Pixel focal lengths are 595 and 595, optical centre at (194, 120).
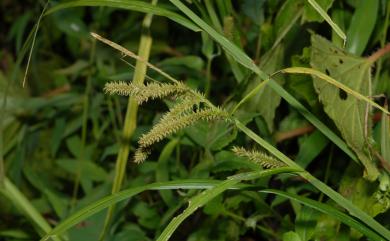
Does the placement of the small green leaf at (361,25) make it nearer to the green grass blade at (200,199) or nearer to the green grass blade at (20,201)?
the green grass blade at (200,199)

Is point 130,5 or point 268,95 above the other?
point 130,5

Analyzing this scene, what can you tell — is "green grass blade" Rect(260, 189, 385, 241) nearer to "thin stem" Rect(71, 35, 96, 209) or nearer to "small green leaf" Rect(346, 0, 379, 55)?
"small green leaf" Rect(346, 0, 379, 55)

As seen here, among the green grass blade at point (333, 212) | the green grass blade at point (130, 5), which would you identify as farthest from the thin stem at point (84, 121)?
the green grass blade at point (333, 212)

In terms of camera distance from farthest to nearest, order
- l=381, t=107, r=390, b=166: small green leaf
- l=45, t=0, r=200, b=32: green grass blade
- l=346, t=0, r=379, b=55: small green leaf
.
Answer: l=346, t=0, r=379, b=55: small green leaf
l=381, t=107, r=390, b=166: small green leaf
l=45, t=0, r=200, b=32: green grass blade

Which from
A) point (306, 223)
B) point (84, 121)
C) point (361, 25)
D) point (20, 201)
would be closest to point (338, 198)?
point (306, 223)

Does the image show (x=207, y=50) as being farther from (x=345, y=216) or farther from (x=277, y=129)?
(x=345, y=216)

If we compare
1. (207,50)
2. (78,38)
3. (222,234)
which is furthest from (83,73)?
(222,234)

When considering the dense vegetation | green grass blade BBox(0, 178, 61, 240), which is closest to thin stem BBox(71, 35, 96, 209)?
the dense vegetation

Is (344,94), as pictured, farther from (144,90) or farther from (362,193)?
(144,90)
